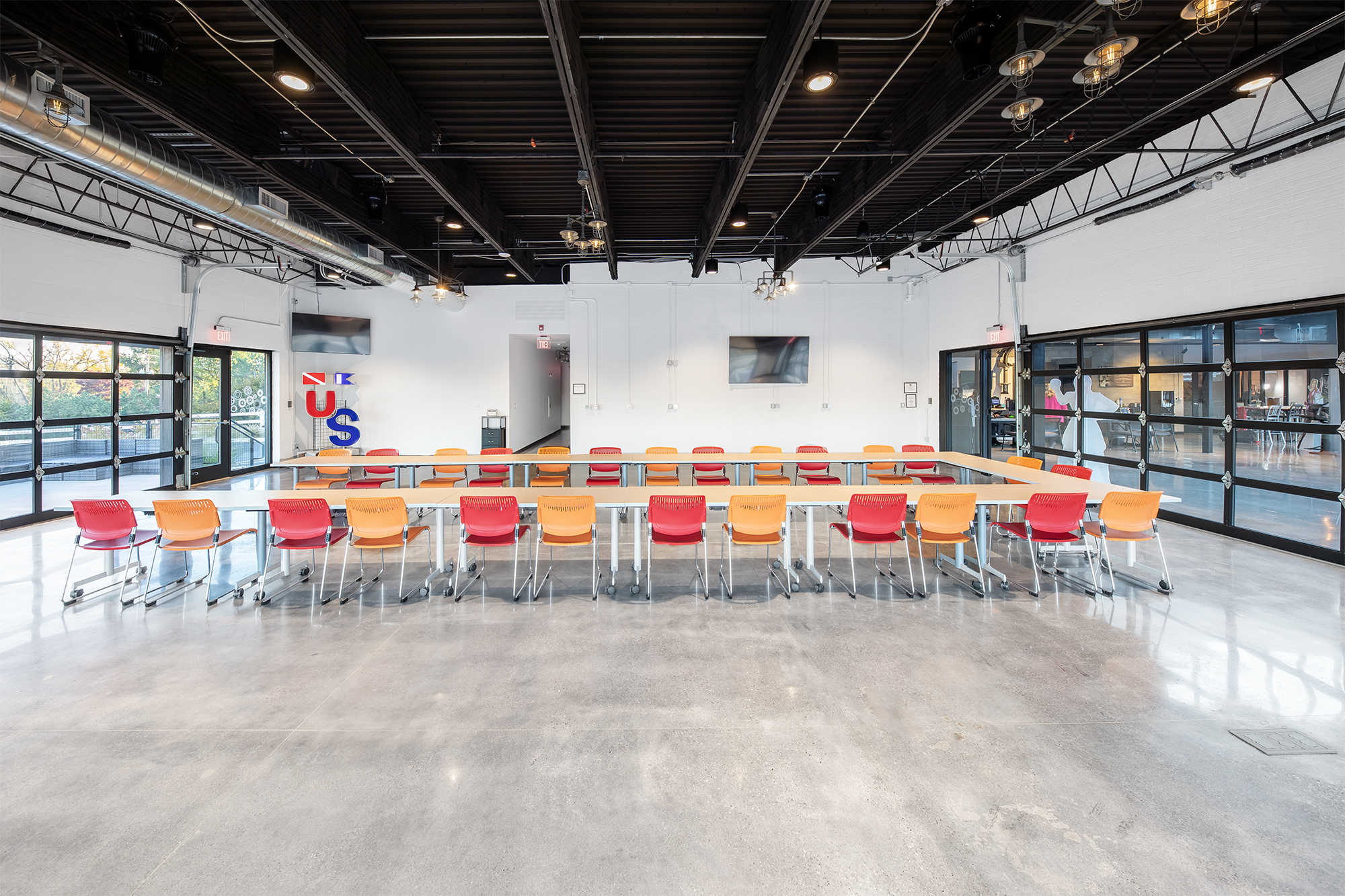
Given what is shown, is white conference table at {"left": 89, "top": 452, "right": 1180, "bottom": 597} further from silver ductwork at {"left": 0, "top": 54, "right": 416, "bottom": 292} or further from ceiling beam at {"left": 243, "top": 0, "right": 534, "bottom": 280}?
ceiling beam at {"left": 243, "top": 0, "right": 534, "bottom": 280}

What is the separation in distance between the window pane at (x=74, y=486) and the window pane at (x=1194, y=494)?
14214 millimetres

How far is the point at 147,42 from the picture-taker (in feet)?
13.1

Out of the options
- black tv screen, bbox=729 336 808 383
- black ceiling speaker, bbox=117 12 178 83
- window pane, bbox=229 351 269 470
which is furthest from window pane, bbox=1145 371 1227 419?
black ceiling speaker, bbox=117 12 178 83

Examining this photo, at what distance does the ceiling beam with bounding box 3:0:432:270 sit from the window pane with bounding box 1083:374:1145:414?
34.6ft

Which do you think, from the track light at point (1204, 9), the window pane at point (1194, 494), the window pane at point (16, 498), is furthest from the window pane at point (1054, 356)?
the window pane at point (16, 498)

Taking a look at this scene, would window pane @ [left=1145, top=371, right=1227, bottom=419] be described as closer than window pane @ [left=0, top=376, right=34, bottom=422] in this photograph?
Yes

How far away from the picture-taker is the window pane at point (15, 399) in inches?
276

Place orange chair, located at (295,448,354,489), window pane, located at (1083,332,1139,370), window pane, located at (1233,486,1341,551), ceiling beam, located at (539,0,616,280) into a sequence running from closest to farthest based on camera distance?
ceiling beam, located at (539,0,616,280), window pane, located at (1233,486,1341,551), orange chair, located at (295,448,354,489), window pane, located at (1083,332,1139,370)

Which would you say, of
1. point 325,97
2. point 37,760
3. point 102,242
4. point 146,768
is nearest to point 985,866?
point 146,768

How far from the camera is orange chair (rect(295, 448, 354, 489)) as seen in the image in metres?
6.94

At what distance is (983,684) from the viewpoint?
3.23m

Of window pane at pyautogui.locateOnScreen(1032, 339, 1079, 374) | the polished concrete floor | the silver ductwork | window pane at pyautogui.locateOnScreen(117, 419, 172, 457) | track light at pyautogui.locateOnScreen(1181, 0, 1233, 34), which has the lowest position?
the polished concrete floor

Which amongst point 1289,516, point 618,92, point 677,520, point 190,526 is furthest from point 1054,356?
point 190,526

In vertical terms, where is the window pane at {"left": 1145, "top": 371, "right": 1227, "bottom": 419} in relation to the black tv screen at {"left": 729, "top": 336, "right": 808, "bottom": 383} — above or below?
below
